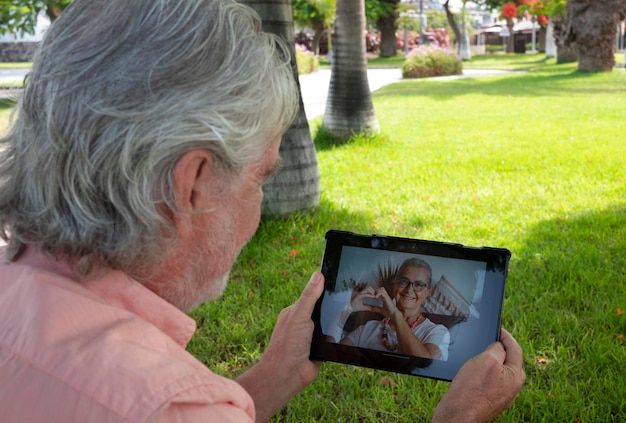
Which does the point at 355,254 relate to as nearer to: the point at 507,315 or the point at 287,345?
the point at 287,345

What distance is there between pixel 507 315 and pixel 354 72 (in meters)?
5.60

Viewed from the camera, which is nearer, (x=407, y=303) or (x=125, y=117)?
(x=125, y=117)

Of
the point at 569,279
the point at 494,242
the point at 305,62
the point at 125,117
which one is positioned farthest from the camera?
the point at 305,62

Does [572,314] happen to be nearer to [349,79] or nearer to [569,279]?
[569,279]

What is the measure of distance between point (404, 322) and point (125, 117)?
109 centimetres

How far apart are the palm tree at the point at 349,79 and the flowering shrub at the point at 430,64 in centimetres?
1530

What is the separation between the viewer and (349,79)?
355 inches

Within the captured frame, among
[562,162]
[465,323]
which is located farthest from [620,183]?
[465,323]

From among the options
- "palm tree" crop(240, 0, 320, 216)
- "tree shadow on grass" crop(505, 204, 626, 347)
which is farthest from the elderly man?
"palm tree" crop(240, 0, 320, 216)

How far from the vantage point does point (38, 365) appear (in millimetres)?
1078

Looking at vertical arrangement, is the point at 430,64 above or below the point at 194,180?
below

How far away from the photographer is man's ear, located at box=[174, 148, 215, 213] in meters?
1.26

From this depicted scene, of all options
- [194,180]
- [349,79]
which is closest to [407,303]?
[194,180]

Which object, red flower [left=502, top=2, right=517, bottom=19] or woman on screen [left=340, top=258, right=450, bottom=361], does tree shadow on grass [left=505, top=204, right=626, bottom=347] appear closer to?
woman on screen [left=340, top=258, right=450, bottom=361]
